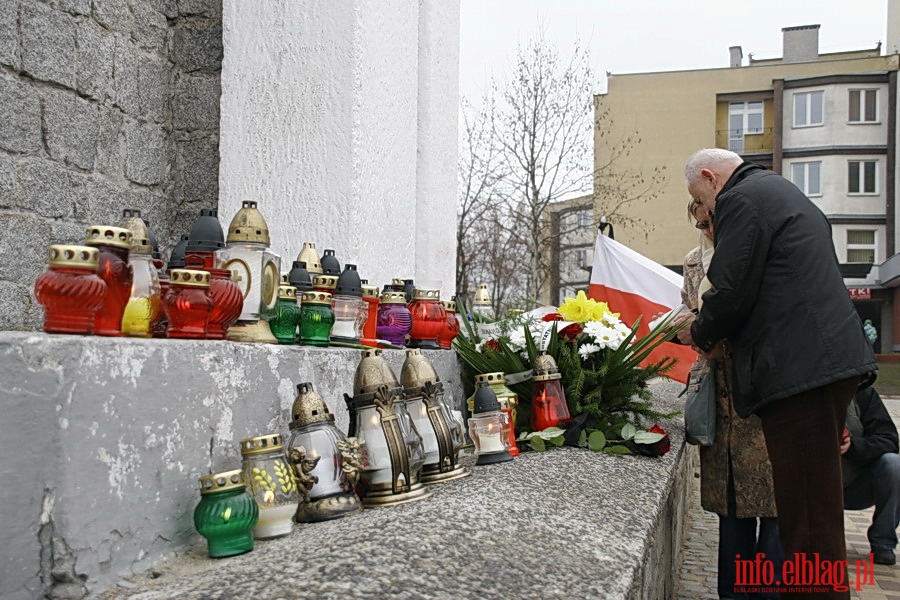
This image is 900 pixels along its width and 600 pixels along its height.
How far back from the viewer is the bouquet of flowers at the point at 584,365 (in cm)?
349

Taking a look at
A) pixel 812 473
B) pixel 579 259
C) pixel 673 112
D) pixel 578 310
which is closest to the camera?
pixel 812 473

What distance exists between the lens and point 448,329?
3.40 metres

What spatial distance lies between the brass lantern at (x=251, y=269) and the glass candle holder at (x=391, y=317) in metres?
0.79

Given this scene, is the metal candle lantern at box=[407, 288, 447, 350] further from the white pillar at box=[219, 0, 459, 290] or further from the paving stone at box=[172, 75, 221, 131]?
the paving stone at box=[172, 75, 221, 131]

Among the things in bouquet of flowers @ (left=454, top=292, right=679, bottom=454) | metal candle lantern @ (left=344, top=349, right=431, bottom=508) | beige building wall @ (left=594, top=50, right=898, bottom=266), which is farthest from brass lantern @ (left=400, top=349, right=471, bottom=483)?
beige building wall @ (left=594, top=50, right=898, bottom=266)

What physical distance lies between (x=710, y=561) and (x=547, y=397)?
2028 millimetres

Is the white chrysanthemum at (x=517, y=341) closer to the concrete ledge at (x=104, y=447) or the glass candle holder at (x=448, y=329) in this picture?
the glass candle holder at (x=448, y=329)

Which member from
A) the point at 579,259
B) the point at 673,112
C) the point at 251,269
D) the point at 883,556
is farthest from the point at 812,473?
the point at 673,112

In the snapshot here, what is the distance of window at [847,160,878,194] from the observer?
1262 inches

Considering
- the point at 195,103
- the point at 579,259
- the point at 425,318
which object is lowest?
the point at 425,318

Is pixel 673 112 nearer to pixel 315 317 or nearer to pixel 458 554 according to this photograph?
pixel 315 317

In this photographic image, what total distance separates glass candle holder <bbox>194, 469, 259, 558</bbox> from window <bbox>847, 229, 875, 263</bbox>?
1363 inches

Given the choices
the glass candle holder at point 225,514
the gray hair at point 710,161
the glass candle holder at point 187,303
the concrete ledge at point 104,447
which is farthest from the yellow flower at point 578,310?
the glass candle holder at point 225,514

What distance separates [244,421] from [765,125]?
116 feet
